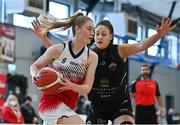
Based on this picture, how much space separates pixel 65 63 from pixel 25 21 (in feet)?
32.8

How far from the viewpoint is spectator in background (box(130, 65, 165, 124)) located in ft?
28.3

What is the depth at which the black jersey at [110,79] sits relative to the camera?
449 cm

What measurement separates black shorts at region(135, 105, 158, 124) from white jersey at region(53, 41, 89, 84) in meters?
4.90

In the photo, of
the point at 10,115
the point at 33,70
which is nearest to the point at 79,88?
the point at 33,70

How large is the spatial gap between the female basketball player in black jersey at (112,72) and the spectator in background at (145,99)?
4132mm

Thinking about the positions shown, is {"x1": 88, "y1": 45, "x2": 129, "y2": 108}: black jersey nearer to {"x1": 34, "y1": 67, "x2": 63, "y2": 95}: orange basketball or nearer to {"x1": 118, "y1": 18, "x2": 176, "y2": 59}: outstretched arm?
{"x1": 118, "y1": 18, "x2": 176, "y2": 59}: outstretched arm

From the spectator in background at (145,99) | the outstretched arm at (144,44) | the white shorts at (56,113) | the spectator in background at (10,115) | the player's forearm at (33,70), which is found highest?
the outstretched arm at (144,44)

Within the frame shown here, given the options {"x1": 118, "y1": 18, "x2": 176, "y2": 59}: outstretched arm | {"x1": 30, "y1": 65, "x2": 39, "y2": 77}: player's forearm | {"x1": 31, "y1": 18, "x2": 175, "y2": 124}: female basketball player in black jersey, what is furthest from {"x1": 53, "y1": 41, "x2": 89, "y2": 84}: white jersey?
{"x1": 118, "y1": 18, "x2": 176, "y2": 59}: outstretched arm

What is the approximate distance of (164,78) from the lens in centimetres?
2334

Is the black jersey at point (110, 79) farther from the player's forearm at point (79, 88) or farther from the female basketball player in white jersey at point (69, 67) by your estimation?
the player's forearm at point (79, 88)

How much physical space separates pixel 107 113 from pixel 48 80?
1153 mm

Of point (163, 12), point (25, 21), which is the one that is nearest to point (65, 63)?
point (25, 21)

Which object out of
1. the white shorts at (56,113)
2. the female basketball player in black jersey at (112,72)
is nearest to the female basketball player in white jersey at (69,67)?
the white shorts at (56,113)

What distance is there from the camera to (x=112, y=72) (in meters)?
4.49
